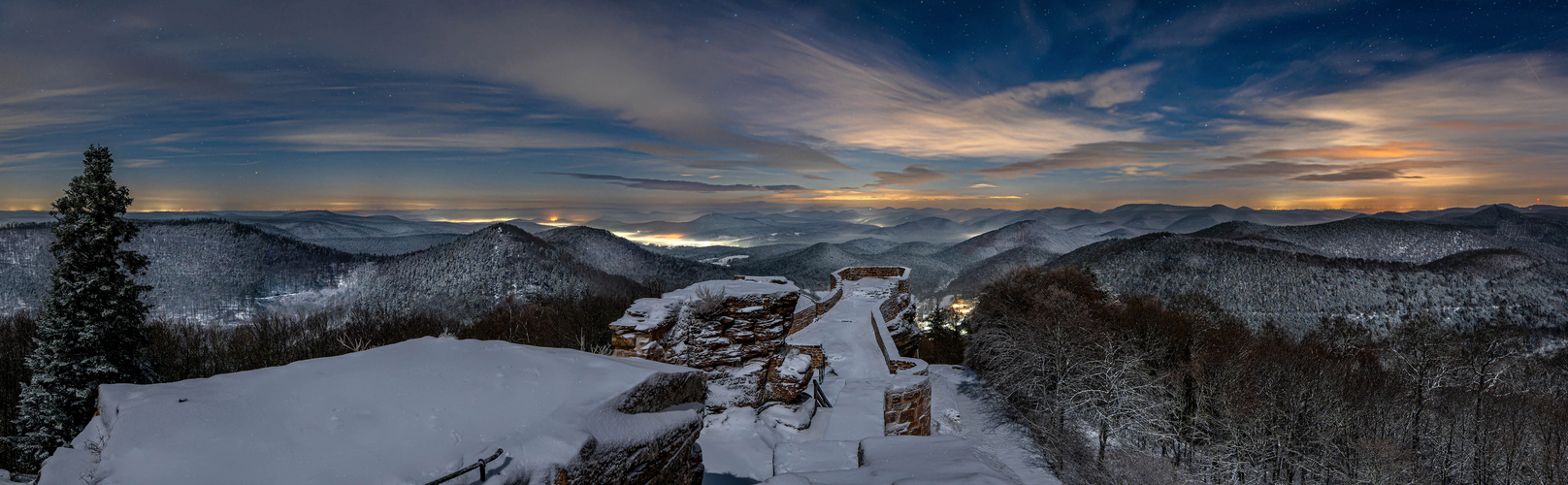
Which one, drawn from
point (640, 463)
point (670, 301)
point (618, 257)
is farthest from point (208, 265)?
point (640, 463)

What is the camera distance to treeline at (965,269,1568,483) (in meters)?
18.5

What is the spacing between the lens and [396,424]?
3.12 m

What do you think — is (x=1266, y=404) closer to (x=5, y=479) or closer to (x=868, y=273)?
(x=868, y=273)

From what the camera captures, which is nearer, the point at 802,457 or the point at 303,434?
the point at 303,434

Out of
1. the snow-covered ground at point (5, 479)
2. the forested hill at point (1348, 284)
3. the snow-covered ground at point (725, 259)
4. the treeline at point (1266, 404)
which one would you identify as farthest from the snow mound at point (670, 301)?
the snow-covered ground at point (725, 259)

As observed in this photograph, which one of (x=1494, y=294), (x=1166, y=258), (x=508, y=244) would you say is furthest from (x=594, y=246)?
(x=1494, y=294)

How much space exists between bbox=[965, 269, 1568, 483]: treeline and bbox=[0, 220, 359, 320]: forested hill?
13183 cm

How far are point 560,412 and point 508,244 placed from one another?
385ft

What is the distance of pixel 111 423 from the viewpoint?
9.29 feet

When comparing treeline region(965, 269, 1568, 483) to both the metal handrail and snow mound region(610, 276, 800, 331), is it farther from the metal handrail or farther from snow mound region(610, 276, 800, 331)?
the metal handrail

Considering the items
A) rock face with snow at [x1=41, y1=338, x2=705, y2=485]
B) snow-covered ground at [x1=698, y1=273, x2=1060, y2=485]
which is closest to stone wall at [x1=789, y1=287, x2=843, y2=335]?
snow-covered ground at [x1=698, y1=273, x2=1060, y2=485]

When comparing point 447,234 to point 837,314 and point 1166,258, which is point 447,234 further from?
point 1166,258

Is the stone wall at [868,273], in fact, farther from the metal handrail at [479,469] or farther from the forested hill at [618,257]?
the forested hill at [618,257]

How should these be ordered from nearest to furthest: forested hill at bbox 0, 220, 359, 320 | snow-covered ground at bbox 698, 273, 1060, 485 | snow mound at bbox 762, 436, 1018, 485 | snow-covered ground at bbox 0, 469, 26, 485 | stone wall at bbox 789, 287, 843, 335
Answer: snow mound at bbox 762, 436, 1018, 485
snow-covered ground at bbox 698, 273, 1060, 485
snow-covered ground at bbox 0, 469, 26, 485
stone wall at bbox 789, 287, 843, 335
forested hill at bbox 0, 220, 359, 320
